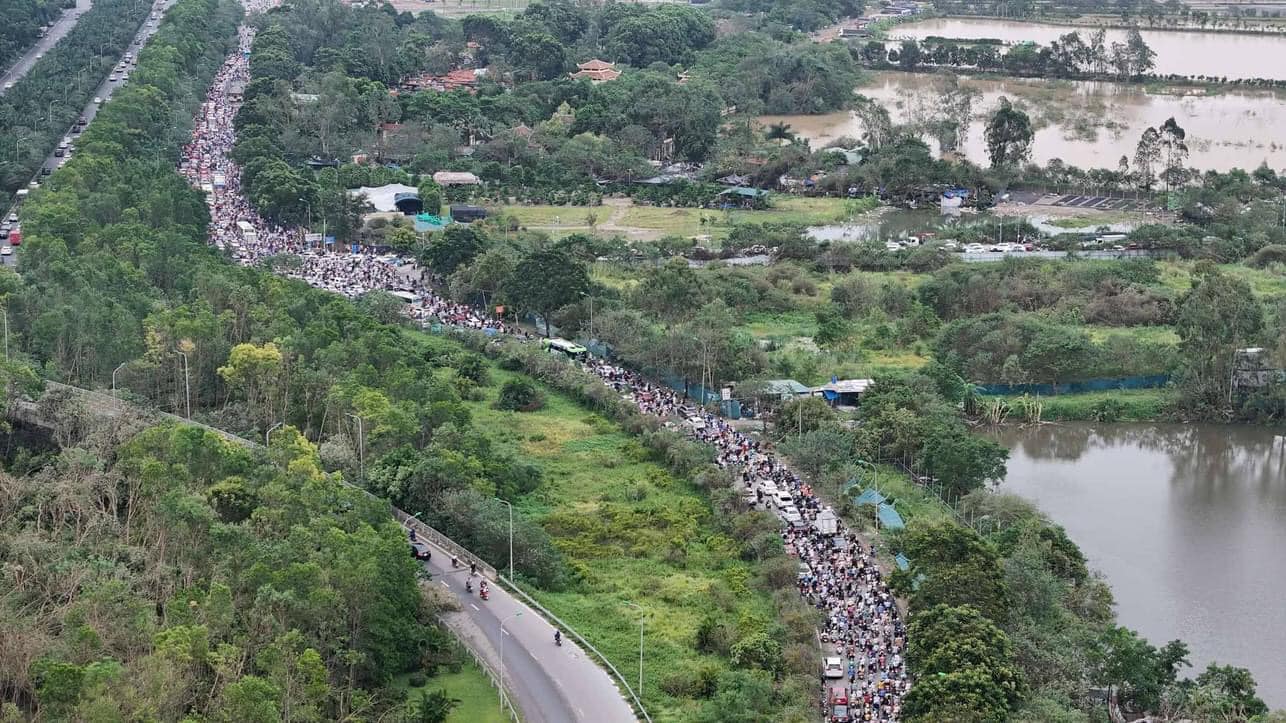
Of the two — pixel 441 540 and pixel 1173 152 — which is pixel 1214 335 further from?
pixel 1173 152

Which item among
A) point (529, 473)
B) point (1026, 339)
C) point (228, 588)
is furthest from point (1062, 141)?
point (228, 588)

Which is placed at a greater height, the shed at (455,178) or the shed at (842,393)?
the shed at (455,178)

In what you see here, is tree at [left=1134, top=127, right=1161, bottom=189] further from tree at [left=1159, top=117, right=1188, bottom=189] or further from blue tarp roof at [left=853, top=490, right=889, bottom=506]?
blue tarp roof at [left=853, top=490, right=889, bottom=506]

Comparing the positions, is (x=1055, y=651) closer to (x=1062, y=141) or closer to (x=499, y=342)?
(x=499, y=342)

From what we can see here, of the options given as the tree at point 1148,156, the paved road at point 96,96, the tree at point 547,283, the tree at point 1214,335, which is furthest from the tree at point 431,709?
the tree at point 1148,156

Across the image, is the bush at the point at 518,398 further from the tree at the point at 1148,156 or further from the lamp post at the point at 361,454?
the tree at the point at 1148,156

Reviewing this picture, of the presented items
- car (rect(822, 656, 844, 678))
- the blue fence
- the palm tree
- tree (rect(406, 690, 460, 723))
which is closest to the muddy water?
the palm tree
